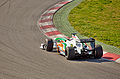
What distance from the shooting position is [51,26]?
2089 centimetres

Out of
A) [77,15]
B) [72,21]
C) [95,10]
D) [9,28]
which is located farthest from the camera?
[95,10]

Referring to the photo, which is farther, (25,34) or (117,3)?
(117,3)

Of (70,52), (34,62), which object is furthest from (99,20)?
(34,62)

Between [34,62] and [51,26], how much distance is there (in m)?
7.71

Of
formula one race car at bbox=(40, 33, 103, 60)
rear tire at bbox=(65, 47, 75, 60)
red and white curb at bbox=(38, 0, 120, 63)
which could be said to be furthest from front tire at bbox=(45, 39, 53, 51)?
red and white curb at bbox=(38, 0, 120, 63)

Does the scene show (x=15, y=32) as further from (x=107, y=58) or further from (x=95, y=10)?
(x=95, y=10)

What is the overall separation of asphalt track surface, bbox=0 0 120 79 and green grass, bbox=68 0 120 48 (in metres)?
3.62

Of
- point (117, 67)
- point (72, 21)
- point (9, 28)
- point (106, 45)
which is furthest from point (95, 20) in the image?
point (117, 67)

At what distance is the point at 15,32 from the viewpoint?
19.2m

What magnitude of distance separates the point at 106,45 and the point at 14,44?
6.11 meters

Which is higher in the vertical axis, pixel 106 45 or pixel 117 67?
pixel 106 45

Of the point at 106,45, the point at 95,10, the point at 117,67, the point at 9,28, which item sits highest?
the point at 95,10

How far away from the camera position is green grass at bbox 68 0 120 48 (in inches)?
732

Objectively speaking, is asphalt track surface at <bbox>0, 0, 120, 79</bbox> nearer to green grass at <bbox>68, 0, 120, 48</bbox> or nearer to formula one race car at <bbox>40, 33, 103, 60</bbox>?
formula one race car at <bbox>40, 33, 103, 60</bbox>
